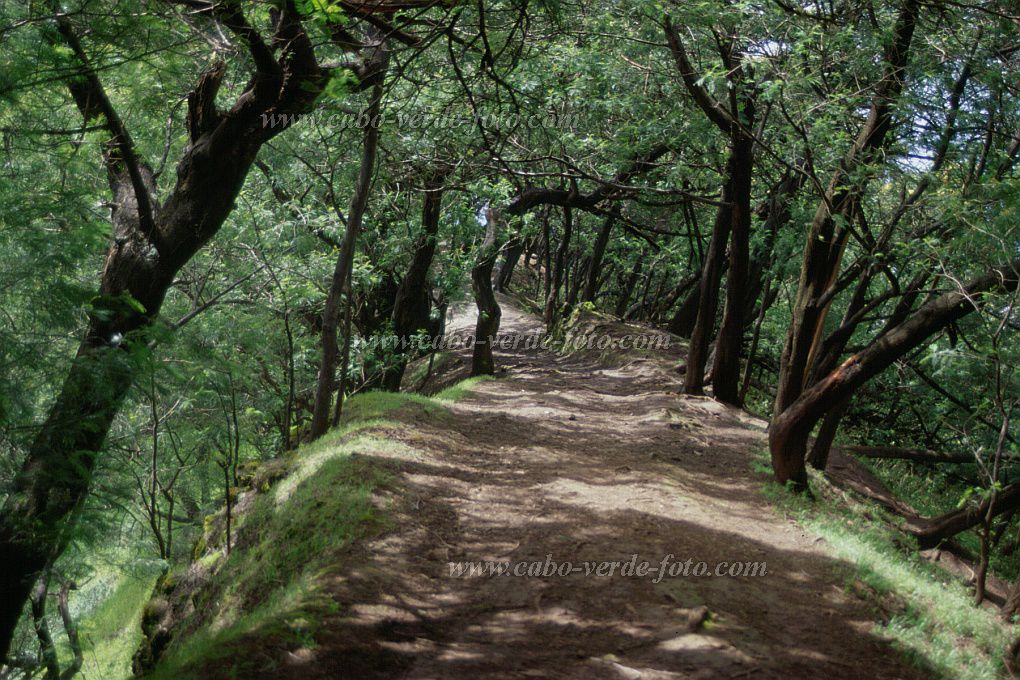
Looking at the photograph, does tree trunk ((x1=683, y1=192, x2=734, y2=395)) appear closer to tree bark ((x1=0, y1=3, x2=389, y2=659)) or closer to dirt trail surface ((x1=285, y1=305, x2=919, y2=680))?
dirt trail surface ((x1=285, y1=305, x2=919, y2=680))

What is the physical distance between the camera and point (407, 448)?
26.7ft

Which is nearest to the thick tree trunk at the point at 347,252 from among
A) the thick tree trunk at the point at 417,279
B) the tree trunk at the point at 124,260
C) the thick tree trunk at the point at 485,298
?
the tree trunk at the point at 124,260

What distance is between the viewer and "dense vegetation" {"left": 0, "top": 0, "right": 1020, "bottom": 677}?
16.0ft

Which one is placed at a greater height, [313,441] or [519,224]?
[519,224]

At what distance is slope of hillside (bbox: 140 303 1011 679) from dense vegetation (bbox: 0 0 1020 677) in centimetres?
104

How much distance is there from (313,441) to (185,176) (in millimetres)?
3609

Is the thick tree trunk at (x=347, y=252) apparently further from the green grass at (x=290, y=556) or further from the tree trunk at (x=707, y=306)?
the tree trunk at (x=707, y=306)

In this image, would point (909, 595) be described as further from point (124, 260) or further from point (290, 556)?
point (124, 260)

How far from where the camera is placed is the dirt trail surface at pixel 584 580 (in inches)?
163

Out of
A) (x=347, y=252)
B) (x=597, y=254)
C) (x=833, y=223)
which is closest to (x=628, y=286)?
(x=597, y=254)

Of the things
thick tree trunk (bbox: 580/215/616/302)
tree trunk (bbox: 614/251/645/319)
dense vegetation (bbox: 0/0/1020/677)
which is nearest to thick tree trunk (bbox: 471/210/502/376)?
dense vegetation (bbox: 0/0/1020/677)

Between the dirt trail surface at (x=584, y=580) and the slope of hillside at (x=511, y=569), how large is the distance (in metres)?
0.02

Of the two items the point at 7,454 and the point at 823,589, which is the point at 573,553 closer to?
the point at 823,589

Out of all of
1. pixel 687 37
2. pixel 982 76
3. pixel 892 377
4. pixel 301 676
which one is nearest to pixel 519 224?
pixel 687 37
